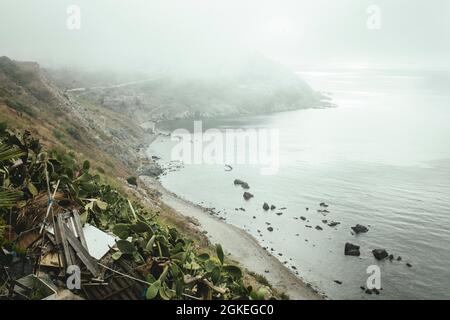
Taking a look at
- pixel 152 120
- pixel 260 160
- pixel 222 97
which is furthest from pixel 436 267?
pixel 222 97

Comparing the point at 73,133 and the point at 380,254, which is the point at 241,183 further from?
the point at 380,254

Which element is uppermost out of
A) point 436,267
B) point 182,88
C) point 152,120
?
point 182,88

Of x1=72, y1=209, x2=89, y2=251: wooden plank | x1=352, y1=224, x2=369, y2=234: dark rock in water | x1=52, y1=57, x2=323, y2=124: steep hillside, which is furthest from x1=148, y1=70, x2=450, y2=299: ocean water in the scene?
x1=52, y1=57, x2=323, y2=124: steep hillside

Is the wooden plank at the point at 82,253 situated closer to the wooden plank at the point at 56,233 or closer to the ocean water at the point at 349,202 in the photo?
the wooden plank at the point at 56,233

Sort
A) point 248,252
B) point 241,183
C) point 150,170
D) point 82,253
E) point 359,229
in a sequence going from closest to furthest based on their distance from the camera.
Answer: point 82,253
point 248,252
point 359,229
point 241,183
point 150,170

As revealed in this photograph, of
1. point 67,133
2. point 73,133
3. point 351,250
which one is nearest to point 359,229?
point 351,250

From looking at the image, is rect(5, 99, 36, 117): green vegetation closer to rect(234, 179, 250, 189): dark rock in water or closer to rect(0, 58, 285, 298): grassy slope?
rect(0, 58, 285, 298): grassy slope
